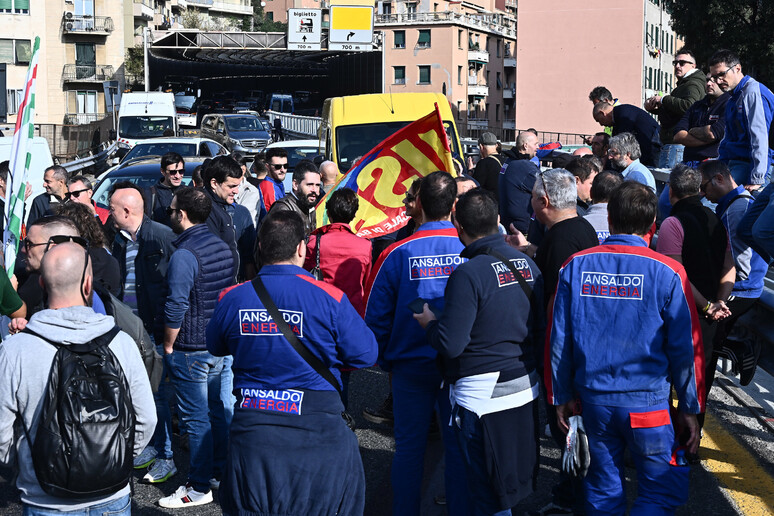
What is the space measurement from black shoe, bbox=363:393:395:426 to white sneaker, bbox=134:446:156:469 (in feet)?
5.38

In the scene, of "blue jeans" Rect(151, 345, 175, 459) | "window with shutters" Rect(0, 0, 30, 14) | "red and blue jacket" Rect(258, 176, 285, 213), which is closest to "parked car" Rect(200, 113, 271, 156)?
"red and blue jacket" Rect(258, 176, 285, 213)

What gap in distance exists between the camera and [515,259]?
14.9 feet

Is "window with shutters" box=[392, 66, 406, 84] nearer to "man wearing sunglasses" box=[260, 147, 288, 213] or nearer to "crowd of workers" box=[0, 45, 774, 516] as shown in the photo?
"man wearing sunglasses" box=[260, 147, 288, 213]

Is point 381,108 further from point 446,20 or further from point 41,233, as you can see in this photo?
point 446,20

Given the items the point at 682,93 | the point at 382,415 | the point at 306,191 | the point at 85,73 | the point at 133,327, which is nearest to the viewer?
the point at 133,327

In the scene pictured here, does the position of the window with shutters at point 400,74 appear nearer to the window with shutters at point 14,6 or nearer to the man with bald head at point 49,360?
the window with shutters at point 14,6

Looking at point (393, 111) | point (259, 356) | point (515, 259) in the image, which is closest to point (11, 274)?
point (259, 356)

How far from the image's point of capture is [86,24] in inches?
2704

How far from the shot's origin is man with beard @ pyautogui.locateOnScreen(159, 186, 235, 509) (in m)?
5.62

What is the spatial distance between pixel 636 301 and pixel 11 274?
3.38m

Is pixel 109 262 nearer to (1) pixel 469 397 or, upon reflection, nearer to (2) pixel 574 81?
(1) pixel 469 397

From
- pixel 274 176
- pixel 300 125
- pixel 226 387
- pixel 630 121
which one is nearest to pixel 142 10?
pixel 300 125

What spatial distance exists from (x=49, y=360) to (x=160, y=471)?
9.08 ft

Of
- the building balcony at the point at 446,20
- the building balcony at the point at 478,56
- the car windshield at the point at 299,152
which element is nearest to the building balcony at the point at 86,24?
the building balcony at the point at 446,20
